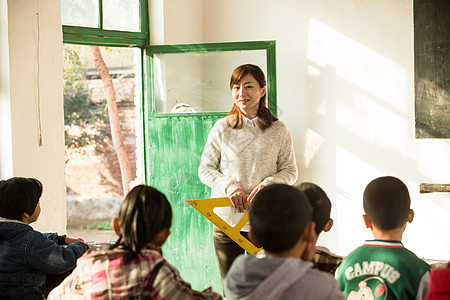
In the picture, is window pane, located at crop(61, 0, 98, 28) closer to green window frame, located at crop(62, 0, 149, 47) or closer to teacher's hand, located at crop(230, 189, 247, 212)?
green window frame, located at crop(62, 0, 149, 47)

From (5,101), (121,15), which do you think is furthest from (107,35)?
(5,101)

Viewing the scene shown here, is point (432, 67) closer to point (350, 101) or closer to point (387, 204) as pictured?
point (350, 101)

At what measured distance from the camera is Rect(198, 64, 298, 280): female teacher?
3.06 meters

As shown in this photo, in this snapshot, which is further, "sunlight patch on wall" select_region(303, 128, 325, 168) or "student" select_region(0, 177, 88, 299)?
"sunlight patch on wall" select_region(303, 128, 325, 168)

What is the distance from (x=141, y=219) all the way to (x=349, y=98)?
9.39ft

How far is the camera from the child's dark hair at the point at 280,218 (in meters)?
1.63

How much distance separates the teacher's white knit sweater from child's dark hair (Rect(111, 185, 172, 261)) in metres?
1.21

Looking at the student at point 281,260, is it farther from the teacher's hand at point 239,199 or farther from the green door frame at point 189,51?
the green door frame at point 189,51

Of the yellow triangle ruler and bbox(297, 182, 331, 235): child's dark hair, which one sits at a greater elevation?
bbox(297, 182, 331, 235): child's dark hair

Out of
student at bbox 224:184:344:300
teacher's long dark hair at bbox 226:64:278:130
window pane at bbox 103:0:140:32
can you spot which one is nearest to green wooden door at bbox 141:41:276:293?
window pane at bbox 103:0:140:32

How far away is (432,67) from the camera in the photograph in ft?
13.2

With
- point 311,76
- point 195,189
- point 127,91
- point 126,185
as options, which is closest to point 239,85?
point 195,189

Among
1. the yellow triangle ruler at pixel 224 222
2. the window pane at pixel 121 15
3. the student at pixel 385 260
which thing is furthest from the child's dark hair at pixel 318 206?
the window pane at pixel 121 15

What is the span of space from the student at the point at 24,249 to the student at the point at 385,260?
110 cm
